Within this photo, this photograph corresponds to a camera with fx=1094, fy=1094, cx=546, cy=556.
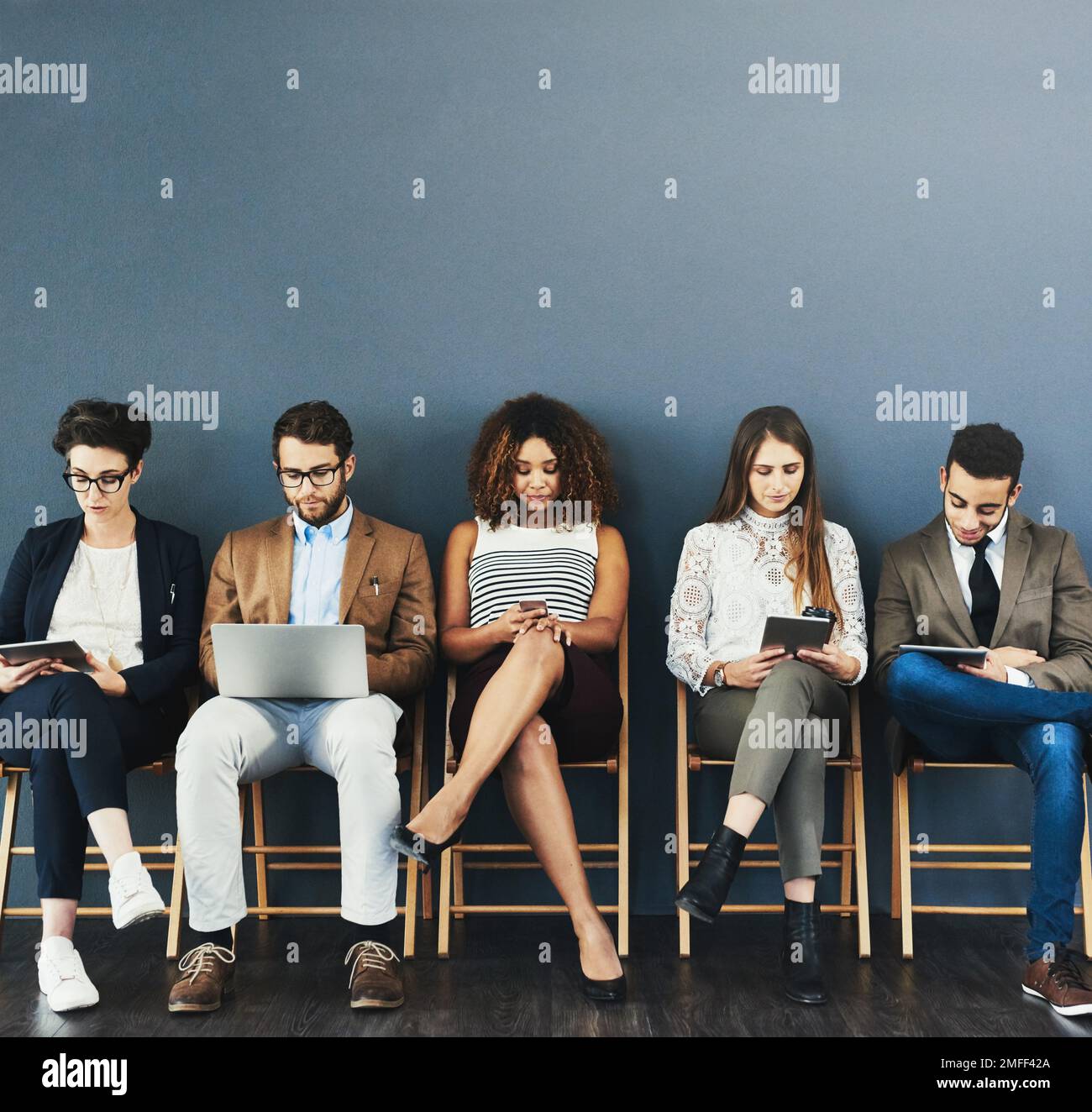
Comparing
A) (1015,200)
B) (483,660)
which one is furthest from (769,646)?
(1015,200)

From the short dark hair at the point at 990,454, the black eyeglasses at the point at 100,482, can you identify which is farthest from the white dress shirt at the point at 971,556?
the black eyeglasses at the point at 100,482

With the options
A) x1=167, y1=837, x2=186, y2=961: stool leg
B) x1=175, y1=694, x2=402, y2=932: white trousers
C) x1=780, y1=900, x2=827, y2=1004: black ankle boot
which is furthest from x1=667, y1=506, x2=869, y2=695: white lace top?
x1=167, y1=837, x2=186, y2=961: stool leg

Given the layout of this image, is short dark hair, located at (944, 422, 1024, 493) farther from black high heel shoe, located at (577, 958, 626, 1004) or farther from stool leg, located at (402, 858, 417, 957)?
stool leg, located at (402, 858, 417, 957)

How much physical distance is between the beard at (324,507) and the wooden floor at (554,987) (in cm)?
115

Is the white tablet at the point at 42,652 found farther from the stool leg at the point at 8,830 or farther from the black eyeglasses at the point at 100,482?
the black eyeglasses at the point at 100,482

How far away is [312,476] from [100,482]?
0.59m

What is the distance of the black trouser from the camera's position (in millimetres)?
2506

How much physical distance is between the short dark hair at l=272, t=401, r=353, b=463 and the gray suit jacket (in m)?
1.57

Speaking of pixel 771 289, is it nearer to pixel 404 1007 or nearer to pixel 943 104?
pixel 943 104

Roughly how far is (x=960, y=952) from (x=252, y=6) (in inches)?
136

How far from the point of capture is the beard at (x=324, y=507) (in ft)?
9.90

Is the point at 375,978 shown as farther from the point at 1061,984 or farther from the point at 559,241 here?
the point at 559,241

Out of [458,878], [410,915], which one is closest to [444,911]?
[410,915]

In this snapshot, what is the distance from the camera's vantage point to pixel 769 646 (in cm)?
278
